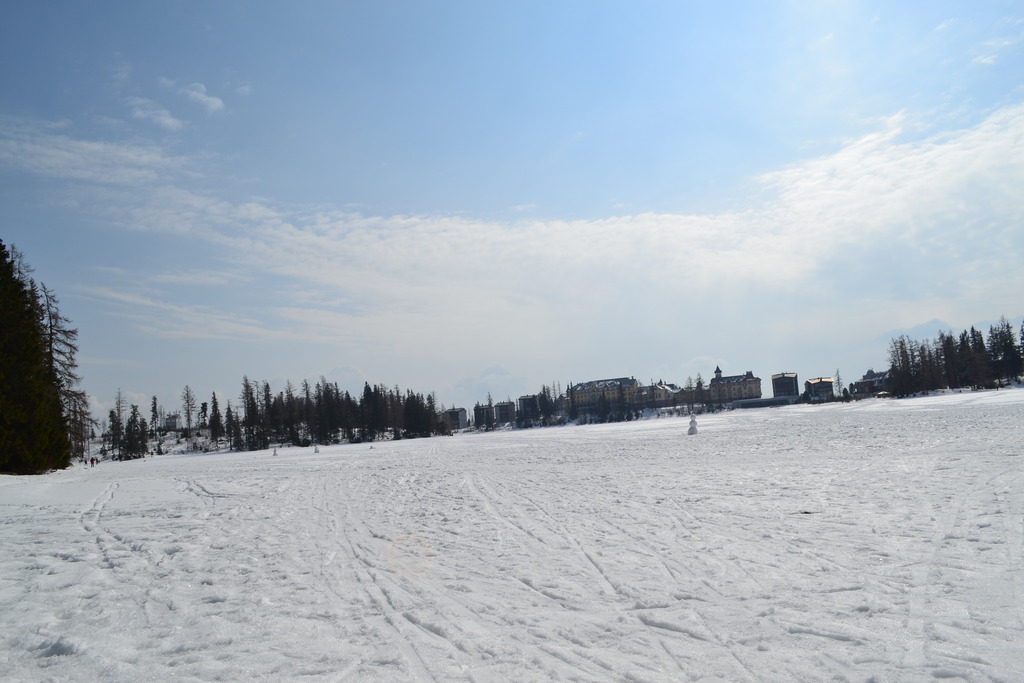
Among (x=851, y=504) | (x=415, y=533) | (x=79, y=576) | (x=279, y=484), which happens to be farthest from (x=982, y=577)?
(x=279, y=484)

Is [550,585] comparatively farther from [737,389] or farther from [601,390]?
[737,389]

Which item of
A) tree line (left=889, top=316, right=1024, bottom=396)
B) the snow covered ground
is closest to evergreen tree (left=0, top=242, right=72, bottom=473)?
the snow covered ground

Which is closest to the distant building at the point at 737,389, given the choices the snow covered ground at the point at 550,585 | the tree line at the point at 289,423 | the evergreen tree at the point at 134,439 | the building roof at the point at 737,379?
the building roof at the point at 737,379

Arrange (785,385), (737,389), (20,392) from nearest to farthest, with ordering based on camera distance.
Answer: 1. (20,392)
2. (785,385)
3. (737,389)

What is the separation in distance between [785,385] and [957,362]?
56912 mm

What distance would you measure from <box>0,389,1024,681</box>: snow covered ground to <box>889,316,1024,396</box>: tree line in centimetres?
9208

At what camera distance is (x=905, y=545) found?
272 inches

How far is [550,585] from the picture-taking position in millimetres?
6395

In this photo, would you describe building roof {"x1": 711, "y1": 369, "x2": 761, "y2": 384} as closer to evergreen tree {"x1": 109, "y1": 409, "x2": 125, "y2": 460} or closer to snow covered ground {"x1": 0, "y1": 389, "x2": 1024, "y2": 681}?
evergreen tree {"x1": 109, "y1": 409, "x2": 125, "y2": 460}

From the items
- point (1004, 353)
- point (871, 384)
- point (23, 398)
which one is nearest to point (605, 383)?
point (871, 384)

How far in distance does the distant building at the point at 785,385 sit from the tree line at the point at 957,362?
147ft

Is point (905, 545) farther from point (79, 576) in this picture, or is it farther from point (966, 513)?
point (79, 576)

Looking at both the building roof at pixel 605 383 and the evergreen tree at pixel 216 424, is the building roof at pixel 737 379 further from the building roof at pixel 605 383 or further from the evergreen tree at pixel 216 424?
the evergreen tree at pixel 216 424

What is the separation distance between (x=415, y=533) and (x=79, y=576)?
4.30 meters
